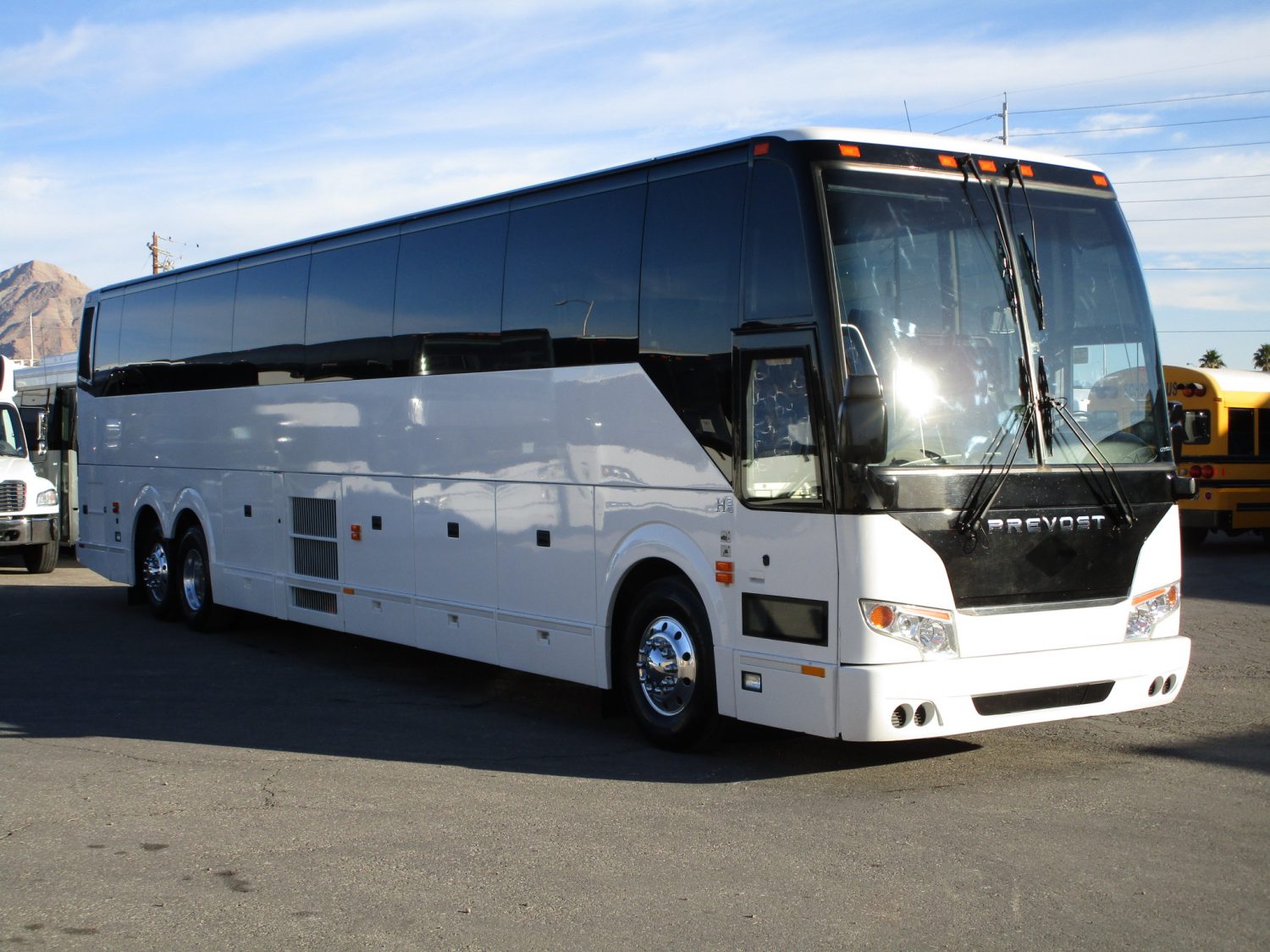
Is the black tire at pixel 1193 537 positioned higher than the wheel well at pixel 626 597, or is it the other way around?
the wheel well at pixel 626 597

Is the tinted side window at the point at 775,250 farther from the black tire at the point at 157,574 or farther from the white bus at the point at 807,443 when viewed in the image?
the black tire at the point at 157,574

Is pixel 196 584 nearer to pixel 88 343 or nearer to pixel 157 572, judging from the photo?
pixel 157 572

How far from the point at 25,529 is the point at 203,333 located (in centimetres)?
787

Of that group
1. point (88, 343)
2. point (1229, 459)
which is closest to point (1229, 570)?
point (1229, 459)

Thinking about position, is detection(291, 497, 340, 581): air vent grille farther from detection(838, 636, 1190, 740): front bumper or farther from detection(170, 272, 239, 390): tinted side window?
detection(838, 636, 1190, 740): front bumper

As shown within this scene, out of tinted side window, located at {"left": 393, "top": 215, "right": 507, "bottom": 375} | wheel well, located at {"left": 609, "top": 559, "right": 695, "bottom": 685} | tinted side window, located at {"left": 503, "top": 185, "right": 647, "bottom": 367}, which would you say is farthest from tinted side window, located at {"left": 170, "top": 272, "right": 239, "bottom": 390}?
wheel well, located at {"left": 609, "top": 559, "right": 695, "bottom": 685}

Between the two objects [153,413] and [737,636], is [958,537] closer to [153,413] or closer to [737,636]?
[737,636]

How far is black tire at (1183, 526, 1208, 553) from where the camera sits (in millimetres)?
23750

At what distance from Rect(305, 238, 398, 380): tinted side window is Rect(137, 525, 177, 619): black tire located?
3.96 meters

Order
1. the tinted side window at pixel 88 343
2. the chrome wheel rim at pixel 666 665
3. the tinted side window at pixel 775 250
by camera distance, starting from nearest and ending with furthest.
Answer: the tinted side window at pixel 775 250 < the chrome wheel rim at pixel 666 665 < the tinted side window at pixel 88 343

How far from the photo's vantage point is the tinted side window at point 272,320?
12.8 m

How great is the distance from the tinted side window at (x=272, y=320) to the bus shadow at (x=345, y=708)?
8.84 ft

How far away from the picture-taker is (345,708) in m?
10.1

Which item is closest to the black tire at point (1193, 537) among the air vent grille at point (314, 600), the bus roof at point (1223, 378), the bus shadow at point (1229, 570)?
the bus shadow at point (1229, 570)
